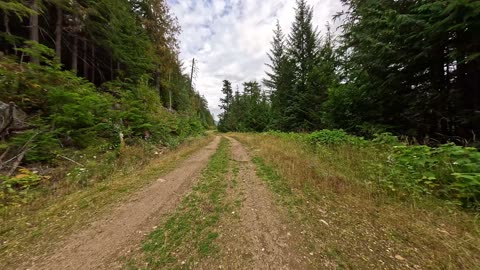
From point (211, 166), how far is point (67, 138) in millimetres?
5310

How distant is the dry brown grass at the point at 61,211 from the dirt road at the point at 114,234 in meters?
0.28

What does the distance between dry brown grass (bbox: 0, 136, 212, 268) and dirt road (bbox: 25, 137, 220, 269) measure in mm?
276

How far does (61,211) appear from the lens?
3.85 meters

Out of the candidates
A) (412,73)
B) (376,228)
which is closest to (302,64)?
(412,73)

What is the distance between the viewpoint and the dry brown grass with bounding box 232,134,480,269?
2.38m

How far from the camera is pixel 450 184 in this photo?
3.89 m

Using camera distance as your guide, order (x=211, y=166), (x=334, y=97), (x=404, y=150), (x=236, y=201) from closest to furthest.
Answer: (x=236, y=201) → (x=404, y=150) → (x=211, y=166) → (x=334, y=97)

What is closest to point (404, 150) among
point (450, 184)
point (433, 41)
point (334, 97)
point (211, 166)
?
point (450, 184)

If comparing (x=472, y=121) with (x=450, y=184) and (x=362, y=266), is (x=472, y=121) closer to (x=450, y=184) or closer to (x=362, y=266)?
(x=450, y=184)

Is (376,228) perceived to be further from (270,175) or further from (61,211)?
(61,211)

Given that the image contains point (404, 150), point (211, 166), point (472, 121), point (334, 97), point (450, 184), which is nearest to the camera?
point (450, 184)

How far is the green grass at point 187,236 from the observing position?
2.46 meters

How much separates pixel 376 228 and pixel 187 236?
2795mm

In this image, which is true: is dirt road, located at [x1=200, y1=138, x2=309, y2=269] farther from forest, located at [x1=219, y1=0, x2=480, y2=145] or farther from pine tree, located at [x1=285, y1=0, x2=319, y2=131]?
pine tree, located at [x1=285, y1=0, x2=319, y2=131]
